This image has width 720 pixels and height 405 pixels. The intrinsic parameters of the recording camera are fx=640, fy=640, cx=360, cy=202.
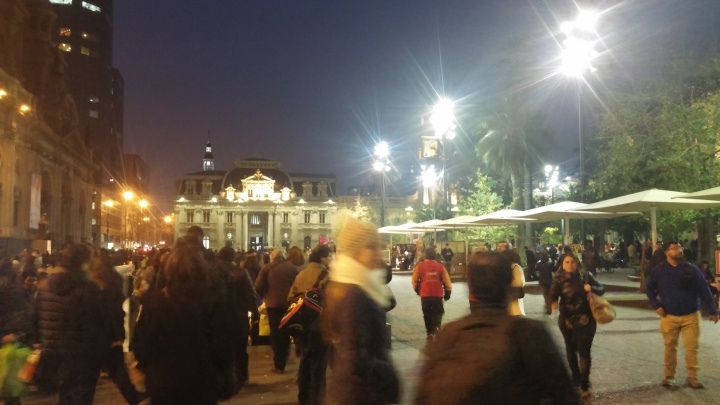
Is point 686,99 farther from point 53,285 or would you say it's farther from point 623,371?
point 53,285

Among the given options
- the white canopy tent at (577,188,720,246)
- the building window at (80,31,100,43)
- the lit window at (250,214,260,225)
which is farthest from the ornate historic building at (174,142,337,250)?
the white canopy tent at (577,188,720,246)

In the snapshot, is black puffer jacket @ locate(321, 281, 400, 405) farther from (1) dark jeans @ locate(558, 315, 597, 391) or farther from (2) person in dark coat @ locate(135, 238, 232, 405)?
(1) dark jeans @ locate(558, 315, 597, 391)

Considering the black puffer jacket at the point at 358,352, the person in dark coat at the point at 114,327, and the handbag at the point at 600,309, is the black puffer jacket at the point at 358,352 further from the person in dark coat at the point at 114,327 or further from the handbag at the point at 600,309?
the handbag at the point at 600,309

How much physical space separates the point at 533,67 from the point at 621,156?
52.3 ft

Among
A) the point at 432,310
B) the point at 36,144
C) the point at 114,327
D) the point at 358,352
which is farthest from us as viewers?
the point at 36,144

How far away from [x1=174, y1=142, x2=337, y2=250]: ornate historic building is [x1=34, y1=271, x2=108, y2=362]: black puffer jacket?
331ft

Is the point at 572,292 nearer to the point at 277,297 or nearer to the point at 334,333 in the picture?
the point at 277,297

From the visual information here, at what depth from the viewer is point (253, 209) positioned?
351 feet

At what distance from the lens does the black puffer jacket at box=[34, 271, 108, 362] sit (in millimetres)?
5117

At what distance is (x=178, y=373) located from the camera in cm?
370

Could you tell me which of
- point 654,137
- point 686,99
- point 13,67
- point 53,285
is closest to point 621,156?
point 654,137

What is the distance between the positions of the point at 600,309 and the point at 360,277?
13.7 ft

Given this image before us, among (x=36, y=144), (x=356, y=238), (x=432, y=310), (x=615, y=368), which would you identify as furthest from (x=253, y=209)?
(x=356, y=238)

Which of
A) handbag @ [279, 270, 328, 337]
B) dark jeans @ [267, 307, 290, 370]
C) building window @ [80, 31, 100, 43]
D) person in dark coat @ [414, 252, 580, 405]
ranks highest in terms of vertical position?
building window @ [80, 31, 100, 43]
